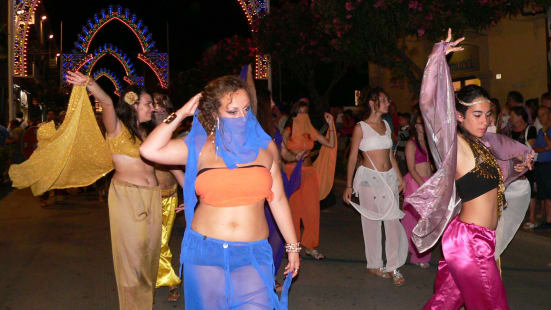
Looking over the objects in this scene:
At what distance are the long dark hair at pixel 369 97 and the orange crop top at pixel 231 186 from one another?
3776mm

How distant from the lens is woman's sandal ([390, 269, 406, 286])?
6.89 metres

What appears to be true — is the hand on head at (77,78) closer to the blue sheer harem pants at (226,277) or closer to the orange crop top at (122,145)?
the orange crop top at (122,145)

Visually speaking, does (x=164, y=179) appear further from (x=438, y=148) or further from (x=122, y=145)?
(x=438, y=148)

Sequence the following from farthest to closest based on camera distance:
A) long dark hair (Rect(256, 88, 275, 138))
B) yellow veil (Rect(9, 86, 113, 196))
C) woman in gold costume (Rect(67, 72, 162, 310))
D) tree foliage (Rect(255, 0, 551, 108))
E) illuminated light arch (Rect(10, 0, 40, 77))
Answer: illuminated light arch (Rect(10, 0, 40, 77))
tree foliage (Rect(255, 0, 551, 108))
long dark hair (Rect(256, 88, 275, 138))
yellow veil (Rect(9, 86, 113, 196))
woman in gold costume (Rect(67, 72, 162, 310))

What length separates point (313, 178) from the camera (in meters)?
8.48

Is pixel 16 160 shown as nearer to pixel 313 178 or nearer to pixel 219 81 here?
pixel 313 178

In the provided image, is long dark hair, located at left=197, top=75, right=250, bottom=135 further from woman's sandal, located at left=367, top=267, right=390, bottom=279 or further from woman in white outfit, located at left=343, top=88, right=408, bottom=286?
woman's sandal, located at left=367, top=267, right=390, bottom=279

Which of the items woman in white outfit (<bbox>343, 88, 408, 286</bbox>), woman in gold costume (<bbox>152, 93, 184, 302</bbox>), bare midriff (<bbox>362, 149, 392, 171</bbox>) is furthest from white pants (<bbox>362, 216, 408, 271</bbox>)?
woman in gold costume (<bbox>152, 93, 184, 302</bbox>)

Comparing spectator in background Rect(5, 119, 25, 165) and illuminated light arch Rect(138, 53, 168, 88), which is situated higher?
illuminated light arch Rect(138, 53, 168, 88)

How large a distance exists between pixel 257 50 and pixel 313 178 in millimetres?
18888

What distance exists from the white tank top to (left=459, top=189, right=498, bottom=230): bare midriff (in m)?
3.06

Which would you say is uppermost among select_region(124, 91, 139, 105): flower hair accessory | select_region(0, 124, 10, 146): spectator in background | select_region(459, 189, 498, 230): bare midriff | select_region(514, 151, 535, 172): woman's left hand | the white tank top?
select_region(124, 91, 139, 105): flower hair accessory

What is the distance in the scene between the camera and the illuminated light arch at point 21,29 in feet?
88.9

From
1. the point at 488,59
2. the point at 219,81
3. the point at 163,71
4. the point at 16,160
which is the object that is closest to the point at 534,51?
the point at 488,59
